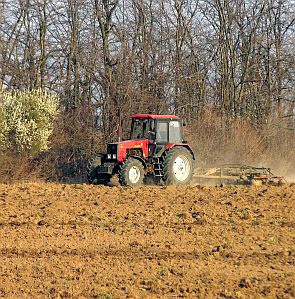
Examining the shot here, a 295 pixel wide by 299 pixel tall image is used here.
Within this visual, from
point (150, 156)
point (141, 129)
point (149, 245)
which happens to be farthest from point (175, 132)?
point (149, 245)

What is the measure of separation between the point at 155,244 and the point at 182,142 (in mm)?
8664

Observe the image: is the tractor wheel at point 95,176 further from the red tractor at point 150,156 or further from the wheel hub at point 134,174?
the wheel hub at point 134,174

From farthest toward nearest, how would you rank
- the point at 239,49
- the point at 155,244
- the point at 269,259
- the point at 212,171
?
the point at 239,49 → the point at 212,171 → the point at 155,244 → the point at 269,259

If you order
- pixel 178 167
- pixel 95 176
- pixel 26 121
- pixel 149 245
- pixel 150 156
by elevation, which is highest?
pixel 26 121

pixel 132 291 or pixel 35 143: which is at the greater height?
pixel 35 143

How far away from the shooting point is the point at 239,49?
107 feet

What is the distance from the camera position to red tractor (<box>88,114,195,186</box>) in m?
17.1

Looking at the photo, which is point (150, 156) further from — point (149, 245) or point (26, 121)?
point (149, 245)

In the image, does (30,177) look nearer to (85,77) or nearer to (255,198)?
(85,77)

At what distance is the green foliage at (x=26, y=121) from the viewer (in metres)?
20.7

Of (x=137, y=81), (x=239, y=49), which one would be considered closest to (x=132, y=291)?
(x=137, y=81)

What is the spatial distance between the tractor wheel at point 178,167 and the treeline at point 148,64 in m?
6.30

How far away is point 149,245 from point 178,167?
8.22 meters

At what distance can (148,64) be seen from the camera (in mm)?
27688
